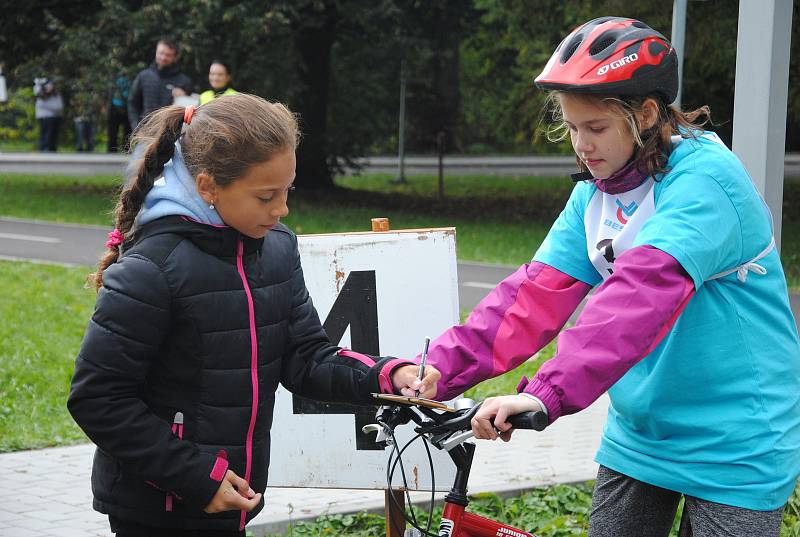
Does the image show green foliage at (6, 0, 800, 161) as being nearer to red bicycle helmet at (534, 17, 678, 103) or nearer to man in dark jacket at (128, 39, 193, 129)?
man in dark jacket at (128, 39, 193, 129)

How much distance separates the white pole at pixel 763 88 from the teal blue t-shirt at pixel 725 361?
1.67m

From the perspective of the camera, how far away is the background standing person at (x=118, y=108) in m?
18.2

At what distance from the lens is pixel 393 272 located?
4199 mm

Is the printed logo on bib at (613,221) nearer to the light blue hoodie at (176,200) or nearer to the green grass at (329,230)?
the light blue hoodie at (176,200)

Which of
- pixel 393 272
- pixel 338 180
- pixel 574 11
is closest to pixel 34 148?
pixel 338 180

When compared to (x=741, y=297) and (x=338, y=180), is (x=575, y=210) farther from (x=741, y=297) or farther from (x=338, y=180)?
(x=338, y=180)

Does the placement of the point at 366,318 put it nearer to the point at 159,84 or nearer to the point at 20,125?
the point at 159,84

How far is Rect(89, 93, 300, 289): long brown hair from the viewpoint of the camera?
2.69 meters

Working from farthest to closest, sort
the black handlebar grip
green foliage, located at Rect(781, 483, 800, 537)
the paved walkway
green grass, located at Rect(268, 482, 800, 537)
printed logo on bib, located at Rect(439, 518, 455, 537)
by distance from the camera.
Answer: the paved walkway → green grass, located at Rect(268, 482, 800, 537) → green foliage, located at Rect(781, 483, 800, 537) → printed logo on bib, located at Rect(439, 518, 455, 537) → the black handlebar grip

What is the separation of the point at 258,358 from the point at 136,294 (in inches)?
13.5

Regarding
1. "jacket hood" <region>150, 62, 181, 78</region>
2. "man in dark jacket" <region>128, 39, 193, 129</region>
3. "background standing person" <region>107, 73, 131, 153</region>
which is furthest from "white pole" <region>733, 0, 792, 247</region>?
"background standing person" <region>107, 73, 131, 153</region>

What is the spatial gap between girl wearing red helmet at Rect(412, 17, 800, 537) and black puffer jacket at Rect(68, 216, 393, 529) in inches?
24.2

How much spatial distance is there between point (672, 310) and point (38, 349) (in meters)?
6.55

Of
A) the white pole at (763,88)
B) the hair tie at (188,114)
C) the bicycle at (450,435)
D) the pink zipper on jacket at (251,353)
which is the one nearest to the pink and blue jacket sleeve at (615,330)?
the bicycle at (450,435)
